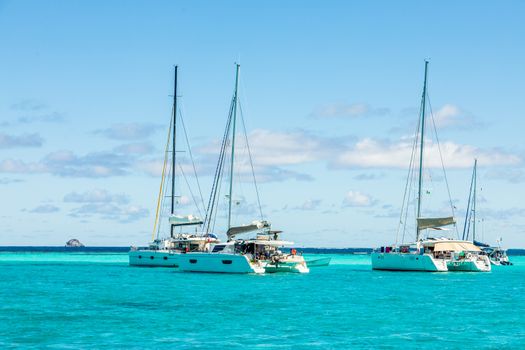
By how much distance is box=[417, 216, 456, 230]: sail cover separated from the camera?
305ft

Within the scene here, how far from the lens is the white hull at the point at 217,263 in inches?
3177

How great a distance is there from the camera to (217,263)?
82688mm

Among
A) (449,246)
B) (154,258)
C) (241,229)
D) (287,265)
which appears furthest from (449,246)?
(154,258)

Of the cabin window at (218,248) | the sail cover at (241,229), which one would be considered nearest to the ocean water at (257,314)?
the cabin window at (218,248)

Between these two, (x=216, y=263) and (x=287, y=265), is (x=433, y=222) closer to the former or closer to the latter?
(x=287, y=265)

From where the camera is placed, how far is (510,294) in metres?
66.1

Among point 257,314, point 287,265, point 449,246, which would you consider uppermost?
point 449,246

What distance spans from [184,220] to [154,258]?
251 inches

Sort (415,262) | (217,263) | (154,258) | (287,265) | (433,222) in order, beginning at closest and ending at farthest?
(217,263), (287,265), (415,262), (433,222), (154,258)

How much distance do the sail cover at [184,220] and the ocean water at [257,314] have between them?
2475 cm

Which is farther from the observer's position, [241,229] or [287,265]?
[287,265]

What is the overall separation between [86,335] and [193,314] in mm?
9607

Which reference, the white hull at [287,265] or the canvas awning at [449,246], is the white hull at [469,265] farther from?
the white hull at [287,265]

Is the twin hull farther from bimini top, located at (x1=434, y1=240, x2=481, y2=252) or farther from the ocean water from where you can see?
bimini top, located at (x1=434, y1=240, x2=481, y2=252)
